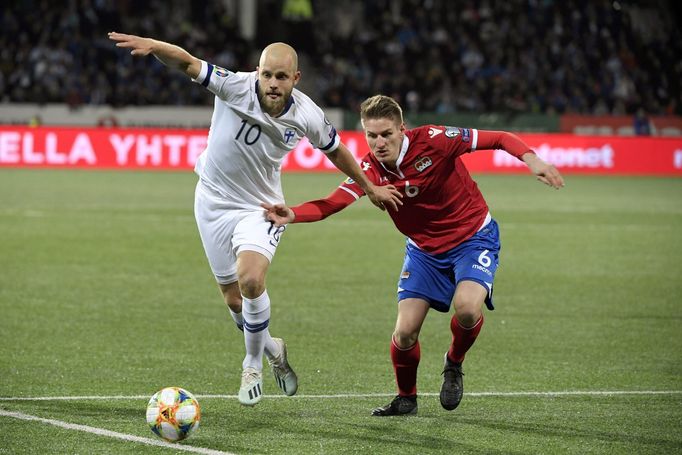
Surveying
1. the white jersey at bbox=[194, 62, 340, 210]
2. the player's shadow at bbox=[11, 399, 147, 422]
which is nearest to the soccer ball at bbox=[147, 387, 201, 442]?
the player's shadow at bbox=[11, 399, 147, 422]

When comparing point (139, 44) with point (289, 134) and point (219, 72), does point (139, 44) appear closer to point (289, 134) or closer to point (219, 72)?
point (219, 72)

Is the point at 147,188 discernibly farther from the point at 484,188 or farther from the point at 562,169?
the point at 562,169

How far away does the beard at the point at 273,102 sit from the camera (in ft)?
22.3

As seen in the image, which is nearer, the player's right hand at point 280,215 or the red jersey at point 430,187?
the player's right hand at point 280,215

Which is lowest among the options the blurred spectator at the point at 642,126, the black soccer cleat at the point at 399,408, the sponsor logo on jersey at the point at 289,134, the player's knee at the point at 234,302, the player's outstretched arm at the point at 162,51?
the blurred spectator at the point at 642,126

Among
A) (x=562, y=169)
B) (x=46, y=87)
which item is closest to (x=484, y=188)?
(x=562, y=169)

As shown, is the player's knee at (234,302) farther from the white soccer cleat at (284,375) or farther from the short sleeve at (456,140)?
the short sleeve at (456,140)

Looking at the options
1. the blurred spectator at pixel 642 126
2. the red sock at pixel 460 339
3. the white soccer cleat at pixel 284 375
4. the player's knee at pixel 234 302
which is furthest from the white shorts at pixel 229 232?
the blurred spectator at pixel 642 126

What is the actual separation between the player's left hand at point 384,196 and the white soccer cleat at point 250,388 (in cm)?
126

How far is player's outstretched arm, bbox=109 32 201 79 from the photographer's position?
644 centimetres

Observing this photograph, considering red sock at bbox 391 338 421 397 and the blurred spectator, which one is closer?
red sock at bbox 391 338 421 397

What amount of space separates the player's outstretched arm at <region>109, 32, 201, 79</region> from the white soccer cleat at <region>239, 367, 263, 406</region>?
70.7 inches

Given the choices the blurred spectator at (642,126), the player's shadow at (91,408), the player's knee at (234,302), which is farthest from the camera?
the blurred spectator at (642,126)

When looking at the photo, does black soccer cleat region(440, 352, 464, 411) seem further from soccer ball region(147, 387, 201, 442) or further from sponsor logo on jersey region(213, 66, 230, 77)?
sponsor logo on jersey region(213, 66, 230, 77)
